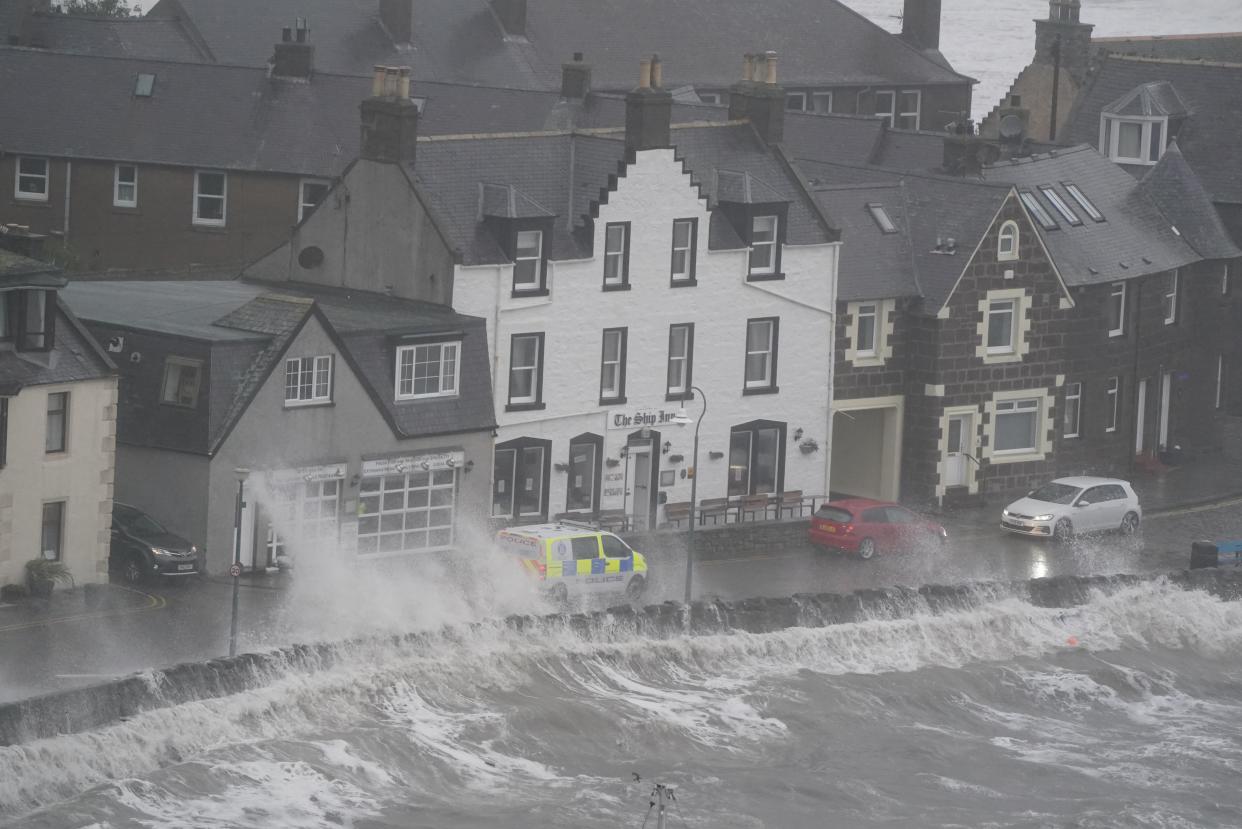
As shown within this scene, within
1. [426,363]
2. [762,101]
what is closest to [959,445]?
[762,101]

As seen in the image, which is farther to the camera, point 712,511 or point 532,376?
point 712,511

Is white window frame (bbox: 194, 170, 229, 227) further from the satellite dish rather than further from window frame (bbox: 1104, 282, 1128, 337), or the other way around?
window frame (bbox: 1104, 282, 1128, 337)

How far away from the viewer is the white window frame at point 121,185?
281 feet

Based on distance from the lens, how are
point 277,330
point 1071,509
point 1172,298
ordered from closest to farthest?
1. point 277,330
2. point 1071,509
3. point 1172,298

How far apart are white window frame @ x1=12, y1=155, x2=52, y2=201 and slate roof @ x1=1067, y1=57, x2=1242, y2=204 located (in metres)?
35.2

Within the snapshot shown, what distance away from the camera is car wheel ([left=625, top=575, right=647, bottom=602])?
6506 cm

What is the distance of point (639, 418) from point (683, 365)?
203 centimetres

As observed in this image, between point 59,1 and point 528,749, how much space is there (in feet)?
264

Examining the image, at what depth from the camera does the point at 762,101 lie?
2970 inches

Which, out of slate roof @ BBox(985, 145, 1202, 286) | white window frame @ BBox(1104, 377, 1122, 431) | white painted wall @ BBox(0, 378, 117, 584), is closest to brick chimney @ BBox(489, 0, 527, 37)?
slate roof @ BBox(985, 145, 1202, 286)

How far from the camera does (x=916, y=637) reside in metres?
68.9

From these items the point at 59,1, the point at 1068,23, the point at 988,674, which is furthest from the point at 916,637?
the point at 59,1

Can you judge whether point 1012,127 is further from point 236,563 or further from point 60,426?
point 236,563

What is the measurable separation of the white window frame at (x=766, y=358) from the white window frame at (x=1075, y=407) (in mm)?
10829
